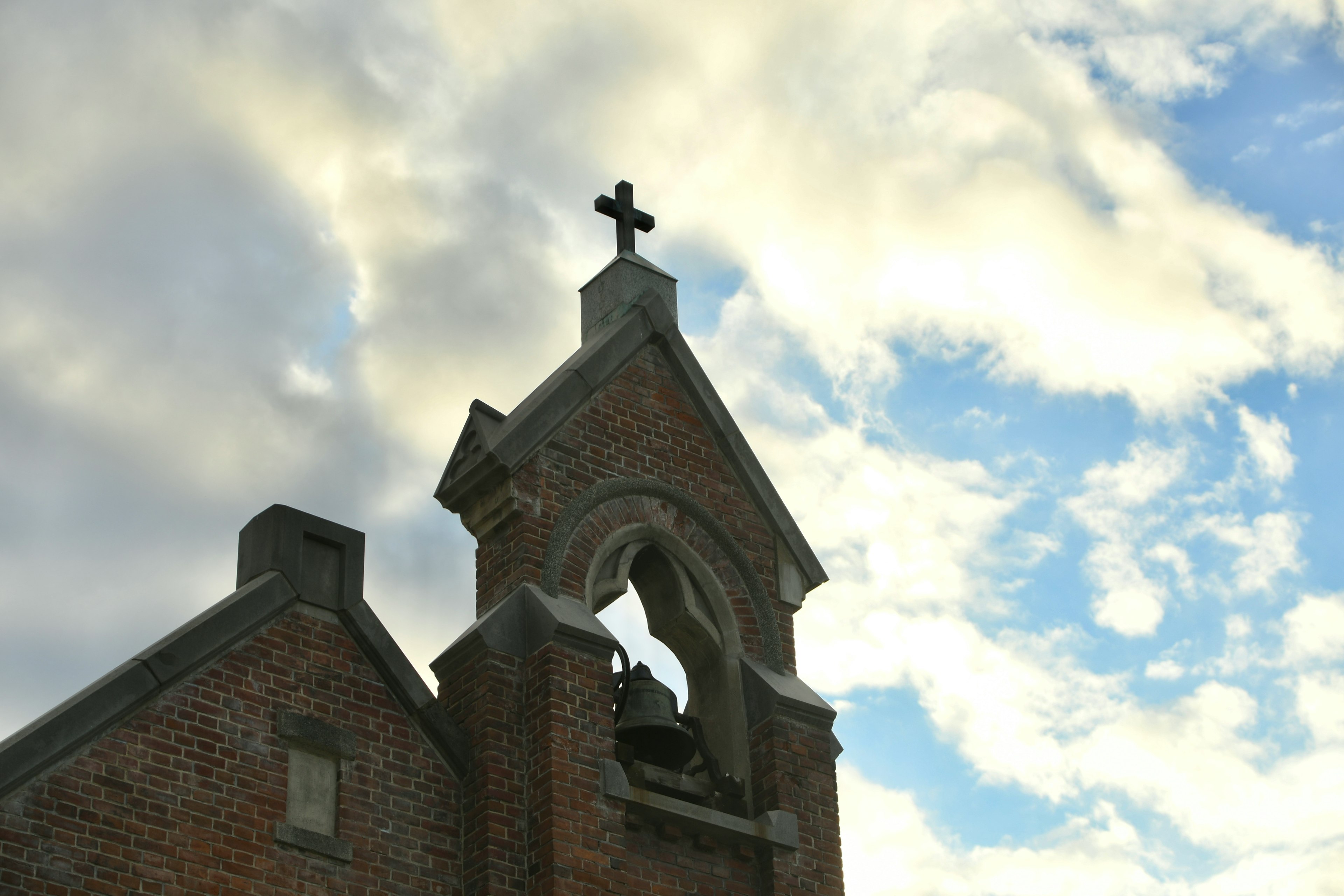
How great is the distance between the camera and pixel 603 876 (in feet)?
36.0

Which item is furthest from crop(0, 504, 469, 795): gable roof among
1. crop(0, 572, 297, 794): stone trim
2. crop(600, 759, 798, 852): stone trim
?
crop(600, 759, 798, 852): stone trim

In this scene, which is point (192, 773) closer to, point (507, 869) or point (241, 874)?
point (241, 874)

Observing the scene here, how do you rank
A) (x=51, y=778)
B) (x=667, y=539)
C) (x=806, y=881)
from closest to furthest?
(x=51, y=778), (x=806, y=881), (x=667, y=539)

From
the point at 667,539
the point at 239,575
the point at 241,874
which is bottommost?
the point at 241,874

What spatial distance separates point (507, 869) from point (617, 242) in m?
5.86

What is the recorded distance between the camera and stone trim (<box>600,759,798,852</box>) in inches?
447

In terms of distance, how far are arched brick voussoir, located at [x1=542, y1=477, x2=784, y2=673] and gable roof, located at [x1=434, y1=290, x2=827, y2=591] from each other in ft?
1.72

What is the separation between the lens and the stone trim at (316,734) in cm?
1051

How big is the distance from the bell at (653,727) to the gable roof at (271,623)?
1.32 metres

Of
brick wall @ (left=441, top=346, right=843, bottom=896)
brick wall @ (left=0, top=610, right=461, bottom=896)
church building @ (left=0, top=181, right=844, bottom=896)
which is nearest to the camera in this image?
brick wall @ (left=0, top=610, right=461, bottom=896)

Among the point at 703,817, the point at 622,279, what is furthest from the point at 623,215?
the point at 703,817

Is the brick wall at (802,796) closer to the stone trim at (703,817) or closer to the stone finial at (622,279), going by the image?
the stone trim at (703,817)

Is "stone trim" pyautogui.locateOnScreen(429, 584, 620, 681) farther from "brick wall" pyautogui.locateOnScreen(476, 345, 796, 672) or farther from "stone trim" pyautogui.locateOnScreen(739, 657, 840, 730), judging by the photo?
"stone trim" pyautogui.locateOnScreen(739, 657, 840, 730)

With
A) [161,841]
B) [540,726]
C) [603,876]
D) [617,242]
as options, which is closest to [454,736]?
[540,726]
